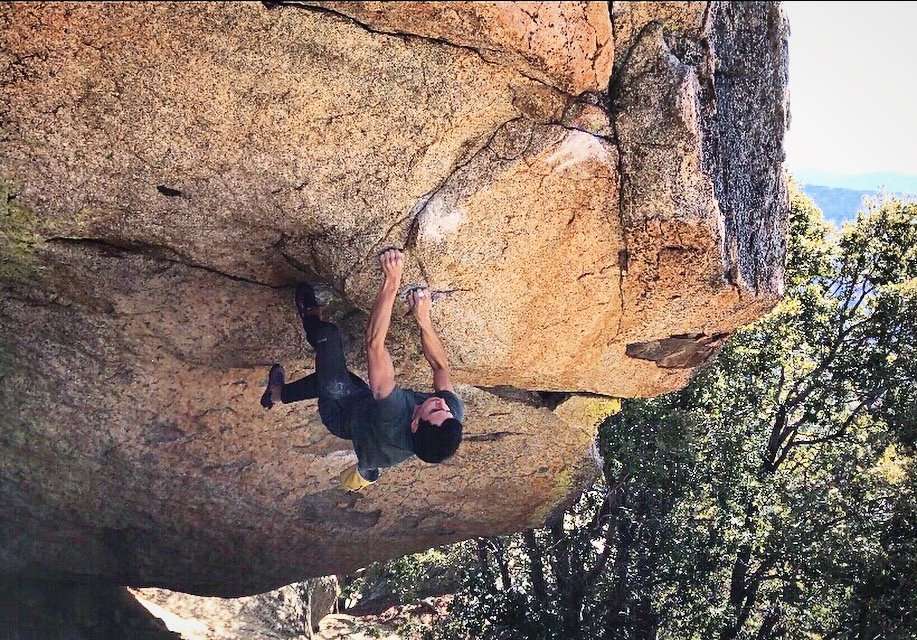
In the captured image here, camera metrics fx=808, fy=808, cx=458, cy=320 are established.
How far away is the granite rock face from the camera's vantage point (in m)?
4.82

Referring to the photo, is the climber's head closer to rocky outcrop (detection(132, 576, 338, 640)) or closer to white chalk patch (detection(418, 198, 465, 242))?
white chalk patch (detection(418, 198, 465, 242))

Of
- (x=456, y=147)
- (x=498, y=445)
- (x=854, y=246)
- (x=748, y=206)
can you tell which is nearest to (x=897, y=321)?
(x=854, y=246)

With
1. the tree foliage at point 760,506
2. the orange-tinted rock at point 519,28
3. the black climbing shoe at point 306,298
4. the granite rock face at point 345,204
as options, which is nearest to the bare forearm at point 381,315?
the granite rock face at point 345,204

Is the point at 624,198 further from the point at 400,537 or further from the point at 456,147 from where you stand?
the point at 400,537

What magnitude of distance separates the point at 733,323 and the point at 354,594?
549 inches

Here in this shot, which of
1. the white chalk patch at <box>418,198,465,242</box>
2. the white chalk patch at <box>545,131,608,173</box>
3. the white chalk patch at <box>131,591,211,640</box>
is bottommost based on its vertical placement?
the white chalk patch at <box>545,131,608,173</box>

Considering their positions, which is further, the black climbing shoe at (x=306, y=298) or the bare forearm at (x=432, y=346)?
the black climbing shoe at (x=306, y=298)

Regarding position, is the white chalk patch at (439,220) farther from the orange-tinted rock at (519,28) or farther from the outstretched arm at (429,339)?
the orange-tinted rock at (519,28)

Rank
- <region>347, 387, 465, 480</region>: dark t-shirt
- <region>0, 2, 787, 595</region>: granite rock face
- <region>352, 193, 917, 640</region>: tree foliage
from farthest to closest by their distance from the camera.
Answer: <region>352, 193, 917, 640</region>: tree foliage
<region>347, 387, 465, 480</region>: dark t-shirt
<region>0, 2, 787, 595</region>: granite rock face

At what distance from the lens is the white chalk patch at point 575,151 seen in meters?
5.41

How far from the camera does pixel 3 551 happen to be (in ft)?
31.8

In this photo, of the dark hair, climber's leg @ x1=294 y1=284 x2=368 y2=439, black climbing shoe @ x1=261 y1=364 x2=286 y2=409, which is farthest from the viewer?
black climbing shoe @ x1=261 y1=364 x2=286 y2=409

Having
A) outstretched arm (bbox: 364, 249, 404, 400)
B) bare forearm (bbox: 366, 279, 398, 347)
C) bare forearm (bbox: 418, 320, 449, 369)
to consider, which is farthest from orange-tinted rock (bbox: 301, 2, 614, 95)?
bare forearm (bbox: 418, 320, 449, 369)

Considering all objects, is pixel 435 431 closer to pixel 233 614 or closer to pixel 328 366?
pixel 328 366
